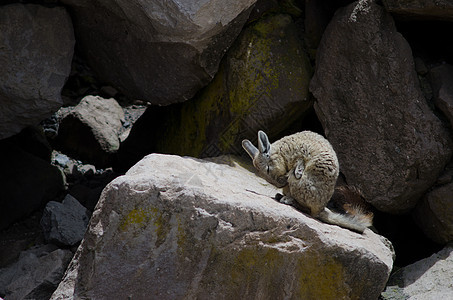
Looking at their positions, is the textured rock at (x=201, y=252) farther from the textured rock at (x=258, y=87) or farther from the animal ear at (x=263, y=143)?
the textured rock at (x=258, y=87)

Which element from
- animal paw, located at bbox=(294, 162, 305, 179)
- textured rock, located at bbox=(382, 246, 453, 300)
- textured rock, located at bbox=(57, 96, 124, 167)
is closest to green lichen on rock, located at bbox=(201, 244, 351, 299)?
animal paw, located at bbox=(294, 162, 305, 179)

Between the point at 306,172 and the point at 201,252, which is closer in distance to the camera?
the point at 201,252

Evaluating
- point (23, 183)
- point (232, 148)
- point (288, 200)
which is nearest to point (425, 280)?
point (288, 200)

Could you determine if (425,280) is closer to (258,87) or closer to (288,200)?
(288,200)

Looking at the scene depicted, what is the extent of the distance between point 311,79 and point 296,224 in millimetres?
2541

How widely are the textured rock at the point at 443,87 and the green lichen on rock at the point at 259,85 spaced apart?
144 centimetres

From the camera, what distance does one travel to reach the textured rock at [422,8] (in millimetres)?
4988

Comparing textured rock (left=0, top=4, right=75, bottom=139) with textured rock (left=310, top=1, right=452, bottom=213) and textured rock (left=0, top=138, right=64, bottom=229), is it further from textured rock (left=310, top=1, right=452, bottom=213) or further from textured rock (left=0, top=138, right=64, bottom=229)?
A: textured rock (left=310, top=1, right=452, bottom=213)

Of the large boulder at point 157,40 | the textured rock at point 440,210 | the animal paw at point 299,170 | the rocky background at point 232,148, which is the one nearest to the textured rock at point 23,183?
the rocky background at point 232,148

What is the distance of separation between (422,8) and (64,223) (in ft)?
14.4

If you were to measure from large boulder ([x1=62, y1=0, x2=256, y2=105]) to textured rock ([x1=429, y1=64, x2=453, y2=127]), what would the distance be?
2123mm

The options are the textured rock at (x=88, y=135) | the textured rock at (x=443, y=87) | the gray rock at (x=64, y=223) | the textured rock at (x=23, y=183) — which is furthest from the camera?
the textured rock at (x=88, y=135)

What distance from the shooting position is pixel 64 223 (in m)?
5.66

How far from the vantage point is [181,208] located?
158 inches
